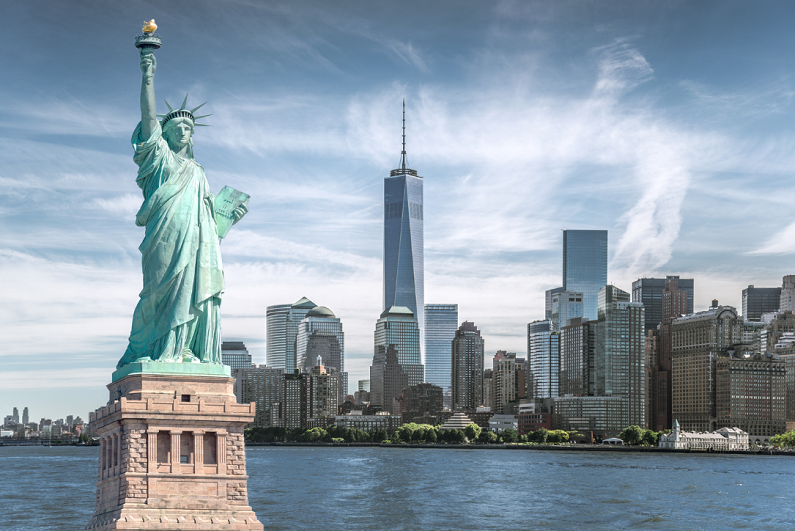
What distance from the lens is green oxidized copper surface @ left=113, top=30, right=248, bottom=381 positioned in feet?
123

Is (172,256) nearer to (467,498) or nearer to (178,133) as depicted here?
(178,133)

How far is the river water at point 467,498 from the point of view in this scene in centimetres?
7100

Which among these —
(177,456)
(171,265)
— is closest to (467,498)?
(171,265)

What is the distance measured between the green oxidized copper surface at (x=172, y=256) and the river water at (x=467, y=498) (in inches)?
1003

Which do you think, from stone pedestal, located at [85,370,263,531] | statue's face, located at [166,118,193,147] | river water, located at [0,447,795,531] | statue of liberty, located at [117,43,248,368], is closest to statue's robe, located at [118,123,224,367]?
statue of liberty, located at [117,43,248,368]

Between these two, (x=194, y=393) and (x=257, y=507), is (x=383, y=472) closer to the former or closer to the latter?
(x=257, y=507)

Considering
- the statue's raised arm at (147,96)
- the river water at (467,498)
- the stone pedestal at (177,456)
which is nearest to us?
the stone pedestal at (177,456)

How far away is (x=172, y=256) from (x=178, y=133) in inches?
179

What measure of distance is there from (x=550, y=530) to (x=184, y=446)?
38473mm

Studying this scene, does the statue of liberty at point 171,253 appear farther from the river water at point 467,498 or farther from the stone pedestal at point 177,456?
the river water at point 467,498

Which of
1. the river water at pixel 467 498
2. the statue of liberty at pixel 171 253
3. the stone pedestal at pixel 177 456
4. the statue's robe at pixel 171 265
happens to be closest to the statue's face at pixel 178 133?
the statue of liberty at pixel 171 253

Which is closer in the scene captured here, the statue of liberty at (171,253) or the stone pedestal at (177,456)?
the stone pedestal at (177,456)

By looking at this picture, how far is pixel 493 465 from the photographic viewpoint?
6373 inches

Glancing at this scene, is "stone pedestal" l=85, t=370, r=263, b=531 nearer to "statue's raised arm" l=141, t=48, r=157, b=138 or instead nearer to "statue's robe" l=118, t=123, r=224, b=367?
"statue's robe" l=118, t=123, r=224, b=367
